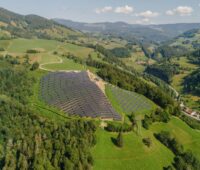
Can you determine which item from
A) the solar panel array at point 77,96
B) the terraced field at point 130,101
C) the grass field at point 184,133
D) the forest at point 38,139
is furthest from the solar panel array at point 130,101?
the forest at point 38,139

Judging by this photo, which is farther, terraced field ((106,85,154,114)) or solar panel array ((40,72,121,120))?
terraced field ((106,85,154,114))

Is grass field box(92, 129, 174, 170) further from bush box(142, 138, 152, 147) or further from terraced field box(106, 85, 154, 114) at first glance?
terraced field box(106, 85, 154, 114)

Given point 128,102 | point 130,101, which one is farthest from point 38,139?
point 130,101

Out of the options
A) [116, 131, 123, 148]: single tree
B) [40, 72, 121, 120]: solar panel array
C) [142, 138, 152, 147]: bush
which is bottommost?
[142, 138, 152, 147]: bush

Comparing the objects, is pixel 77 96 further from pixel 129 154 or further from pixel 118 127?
pixel 129 154

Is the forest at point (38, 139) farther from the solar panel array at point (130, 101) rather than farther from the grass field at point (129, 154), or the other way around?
the solar panel array at point (130, 101)

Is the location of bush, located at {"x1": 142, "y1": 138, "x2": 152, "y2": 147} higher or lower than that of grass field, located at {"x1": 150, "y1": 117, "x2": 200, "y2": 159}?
higher

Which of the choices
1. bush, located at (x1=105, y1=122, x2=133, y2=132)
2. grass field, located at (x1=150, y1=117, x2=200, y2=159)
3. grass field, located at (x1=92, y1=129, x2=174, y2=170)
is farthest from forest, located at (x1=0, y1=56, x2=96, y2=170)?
grass field, located at (x1=150, y1=117, x2=200, y2=159)

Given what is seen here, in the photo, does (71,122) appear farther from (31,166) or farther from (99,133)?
(31,166)
